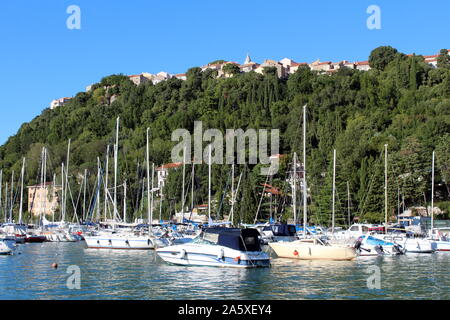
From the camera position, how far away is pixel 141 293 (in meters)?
22.0

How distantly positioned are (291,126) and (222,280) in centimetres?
8505

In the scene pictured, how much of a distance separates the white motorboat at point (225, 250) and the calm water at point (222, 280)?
0.50m

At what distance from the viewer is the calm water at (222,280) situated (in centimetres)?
2162

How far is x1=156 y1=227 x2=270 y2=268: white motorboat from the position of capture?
2800 cm

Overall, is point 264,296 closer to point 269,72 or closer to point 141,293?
point 141,293

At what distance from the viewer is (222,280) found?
24750 mm

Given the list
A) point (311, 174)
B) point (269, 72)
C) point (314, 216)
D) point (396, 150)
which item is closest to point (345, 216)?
point (314, 216)

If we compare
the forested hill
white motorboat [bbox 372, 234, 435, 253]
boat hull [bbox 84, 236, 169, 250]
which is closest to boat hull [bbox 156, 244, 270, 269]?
boat hull [bbox 84, 236, 169, 250]

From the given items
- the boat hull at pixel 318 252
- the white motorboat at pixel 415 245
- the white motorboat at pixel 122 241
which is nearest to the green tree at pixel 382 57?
the white motorboat at pixel 415 245

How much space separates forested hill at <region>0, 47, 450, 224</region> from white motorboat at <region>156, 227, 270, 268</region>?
110 ft

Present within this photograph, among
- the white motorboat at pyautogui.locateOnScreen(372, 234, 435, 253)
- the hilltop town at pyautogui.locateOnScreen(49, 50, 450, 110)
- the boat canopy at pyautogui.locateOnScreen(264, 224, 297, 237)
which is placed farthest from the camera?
the hilltop town at pyautogui.locateOnScreen(49, 50, 450, 110)

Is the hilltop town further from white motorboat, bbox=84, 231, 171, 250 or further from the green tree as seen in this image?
white motorboat, bbox=84, 231, 171, 250

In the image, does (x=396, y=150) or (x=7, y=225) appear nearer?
(x=7, y=225)
